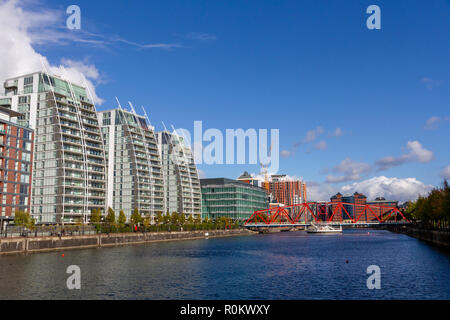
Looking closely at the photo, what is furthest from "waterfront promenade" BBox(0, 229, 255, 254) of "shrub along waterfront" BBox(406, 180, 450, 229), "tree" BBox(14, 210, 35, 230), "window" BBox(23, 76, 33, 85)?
"shrub along waterfront" BBox(406, 180, 450, 229)

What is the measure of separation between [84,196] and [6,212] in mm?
39230

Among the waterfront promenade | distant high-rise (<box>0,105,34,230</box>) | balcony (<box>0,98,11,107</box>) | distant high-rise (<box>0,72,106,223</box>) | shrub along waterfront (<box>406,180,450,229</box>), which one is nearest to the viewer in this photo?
the waterfront promenade

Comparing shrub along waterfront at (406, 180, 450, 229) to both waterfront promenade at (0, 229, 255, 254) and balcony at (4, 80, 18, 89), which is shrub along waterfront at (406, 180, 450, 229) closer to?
waterfront promenade at (0, 229, 255, 254)

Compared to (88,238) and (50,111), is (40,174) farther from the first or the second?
(88,238)

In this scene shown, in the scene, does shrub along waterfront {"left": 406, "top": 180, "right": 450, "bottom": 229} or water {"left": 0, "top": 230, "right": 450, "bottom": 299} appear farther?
shrub along waterfront {"left": 406, "top": 180, "right": 450, "bottom": 229}

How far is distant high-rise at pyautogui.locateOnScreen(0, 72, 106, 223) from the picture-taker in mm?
158500

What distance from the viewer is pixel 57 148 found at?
159750mm

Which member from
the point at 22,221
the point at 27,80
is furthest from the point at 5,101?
the point at 22,221

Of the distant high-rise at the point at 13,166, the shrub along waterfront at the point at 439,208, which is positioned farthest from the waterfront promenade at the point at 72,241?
the shrub along waterfront at the point at 439,208

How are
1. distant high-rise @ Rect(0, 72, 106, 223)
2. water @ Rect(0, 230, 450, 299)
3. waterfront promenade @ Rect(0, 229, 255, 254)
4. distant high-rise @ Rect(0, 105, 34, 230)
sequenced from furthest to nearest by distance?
1. distant high-rise @ Rect(0, 72, 106, 223)
2. distant high-rise @ Rect(0, 105, 34, 230)
3. waterfront promenade @ Rect(0, 229, 255, 254)
4. water @ Rect(0, 230, 450, 299)

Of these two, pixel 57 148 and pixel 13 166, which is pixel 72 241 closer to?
pixel 13 166
